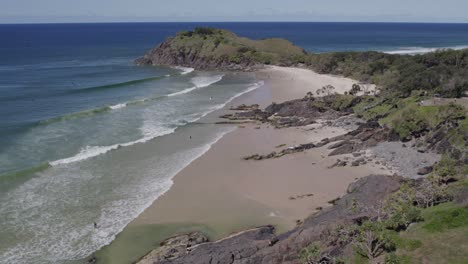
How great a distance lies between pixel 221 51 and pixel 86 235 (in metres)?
85.6

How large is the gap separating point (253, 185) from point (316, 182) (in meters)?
4.31

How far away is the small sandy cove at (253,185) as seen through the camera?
85.1 ft

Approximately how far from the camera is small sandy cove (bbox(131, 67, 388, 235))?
25.9 m

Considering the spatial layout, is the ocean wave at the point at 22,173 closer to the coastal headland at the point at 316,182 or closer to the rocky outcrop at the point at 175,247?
the coastal headland at the point at 316,182

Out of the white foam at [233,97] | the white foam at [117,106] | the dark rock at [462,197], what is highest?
the dark rock at [462,197]

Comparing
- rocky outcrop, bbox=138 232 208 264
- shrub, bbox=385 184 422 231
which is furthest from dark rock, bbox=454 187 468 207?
rocky outcrop, bbox=138 232 208 264

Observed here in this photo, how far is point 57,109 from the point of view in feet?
186

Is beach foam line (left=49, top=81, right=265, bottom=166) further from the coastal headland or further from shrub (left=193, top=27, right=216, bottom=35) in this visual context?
shrub (left=193, top=27, right=216, bottom=35)

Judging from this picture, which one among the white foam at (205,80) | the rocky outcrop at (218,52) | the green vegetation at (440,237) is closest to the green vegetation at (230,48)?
the rocky outcrop at (218,52)

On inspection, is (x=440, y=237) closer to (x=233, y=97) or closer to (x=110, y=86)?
(x=233, y=97)

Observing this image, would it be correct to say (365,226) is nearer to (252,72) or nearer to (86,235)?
(86,235)

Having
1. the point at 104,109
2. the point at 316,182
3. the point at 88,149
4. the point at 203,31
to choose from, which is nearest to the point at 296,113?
the point at 316,182

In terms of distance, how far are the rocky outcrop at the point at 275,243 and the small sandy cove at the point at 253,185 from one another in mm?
2616

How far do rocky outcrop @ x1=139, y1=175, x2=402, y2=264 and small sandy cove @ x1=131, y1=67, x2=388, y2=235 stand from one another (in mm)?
2616
